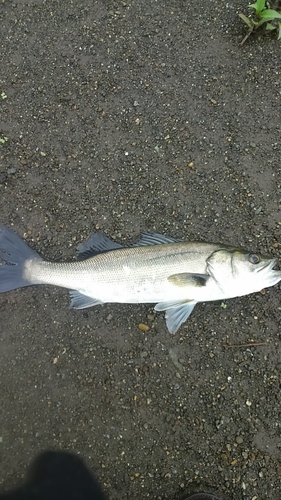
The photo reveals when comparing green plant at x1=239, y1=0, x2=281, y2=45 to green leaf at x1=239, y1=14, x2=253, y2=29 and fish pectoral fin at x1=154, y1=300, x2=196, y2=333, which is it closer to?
green leaf at x1=239, y1=14, x2=253, y2=29

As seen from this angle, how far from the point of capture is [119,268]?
3.49m

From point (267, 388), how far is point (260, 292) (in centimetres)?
97

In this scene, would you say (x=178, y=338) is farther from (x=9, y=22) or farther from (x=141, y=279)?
(x=9, y=22)

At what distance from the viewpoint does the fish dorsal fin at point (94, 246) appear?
367cm

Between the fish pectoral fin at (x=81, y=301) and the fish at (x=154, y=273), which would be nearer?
the fish at (x=154, y=273)

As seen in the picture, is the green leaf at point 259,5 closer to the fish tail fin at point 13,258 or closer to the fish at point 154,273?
the fish at point 154,273

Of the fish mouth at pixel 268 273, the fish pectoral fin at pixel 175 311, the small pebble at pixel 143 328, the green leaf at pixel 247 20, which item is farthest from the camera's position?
the green leaf at pixel 247 20

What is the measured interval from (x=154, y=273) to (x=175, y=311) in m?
0.47

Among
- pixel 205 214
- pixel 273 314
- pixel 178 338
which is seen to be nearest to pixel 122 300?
pixel 178 338

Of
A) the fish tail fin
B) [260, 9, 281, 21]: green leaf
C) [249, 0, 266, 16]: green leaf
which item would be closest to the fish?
the fish tail fin

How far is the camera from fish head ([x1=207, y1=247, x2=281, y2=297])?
343 cm

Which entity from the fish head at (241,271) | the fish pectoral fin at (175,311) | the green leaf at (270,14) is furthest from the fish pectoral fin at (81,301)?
the green leaf at (270,14)

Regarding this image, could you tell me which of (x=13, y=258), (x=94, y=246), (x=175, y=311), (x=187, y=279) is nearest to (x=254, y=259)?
(x=187, y=279)

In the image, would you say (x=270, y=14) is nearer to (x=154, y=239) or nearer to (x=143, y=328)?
(x=154, y=239)
